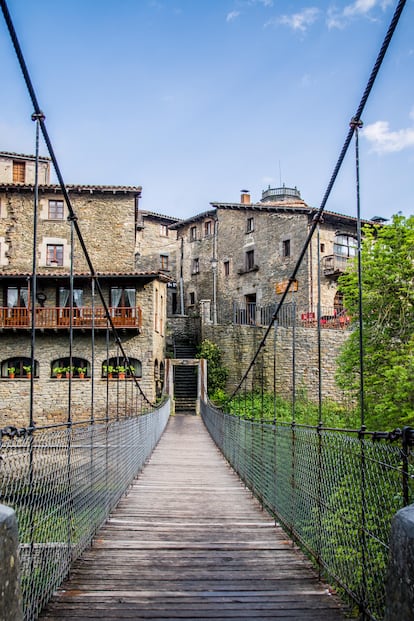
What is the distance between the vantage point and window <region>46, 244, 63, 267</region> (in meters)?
20.6

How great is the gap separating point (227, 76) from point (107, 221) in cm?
1460

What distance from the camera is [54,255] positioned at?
68.1 feet

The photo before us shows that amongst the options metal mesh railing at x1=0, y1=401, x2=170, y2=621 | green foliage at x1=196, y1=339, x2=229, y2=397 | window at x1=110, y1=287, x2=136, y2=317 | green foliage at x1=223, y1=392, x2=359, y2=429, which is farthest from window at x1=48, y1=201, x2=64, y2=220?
metal mesh railing at x1=0, y1=401, x2=170, y2=621

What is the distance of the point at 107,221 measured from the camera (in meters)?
21.1

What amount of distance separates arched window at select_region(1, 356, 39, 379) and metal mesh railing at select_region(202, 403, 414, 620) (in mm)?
15093

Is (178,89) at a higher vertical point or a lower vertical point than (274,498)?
higher

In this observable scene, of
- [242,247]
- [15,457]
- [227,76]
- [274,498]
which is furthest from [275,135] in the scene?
[242,247]

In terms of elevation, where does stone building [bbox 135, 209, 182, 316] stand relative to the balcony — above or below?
above

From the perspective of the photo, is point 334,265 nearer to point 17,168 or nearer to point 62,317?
point 62,317

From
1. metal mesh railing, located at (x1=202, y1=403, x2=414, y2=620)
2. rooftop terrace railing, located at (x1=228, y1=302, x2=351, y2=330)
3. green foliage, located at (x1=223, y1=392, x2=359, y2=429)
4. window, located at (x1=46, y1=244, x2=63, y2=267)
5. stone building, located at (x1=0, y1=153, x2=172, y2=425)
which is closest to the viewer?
metal mesh railing, located at (x1=202, y1=403, x2=414, y2=620)

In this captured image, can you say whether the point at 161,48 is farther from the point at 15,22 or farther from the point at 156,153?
the point at 156,153

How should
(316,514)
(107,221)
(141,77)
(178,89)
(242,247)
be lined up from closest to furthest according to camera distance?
(316,514) < (141,77) < (178,89) < (107,221) < (242,247)

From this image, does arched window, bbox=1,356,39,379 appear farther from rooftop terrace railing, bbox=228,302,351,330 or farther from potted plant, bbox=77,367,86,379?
rooftop terrace railing, bbox=228,302,351,330

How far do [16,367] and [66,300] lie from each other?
110 inches
